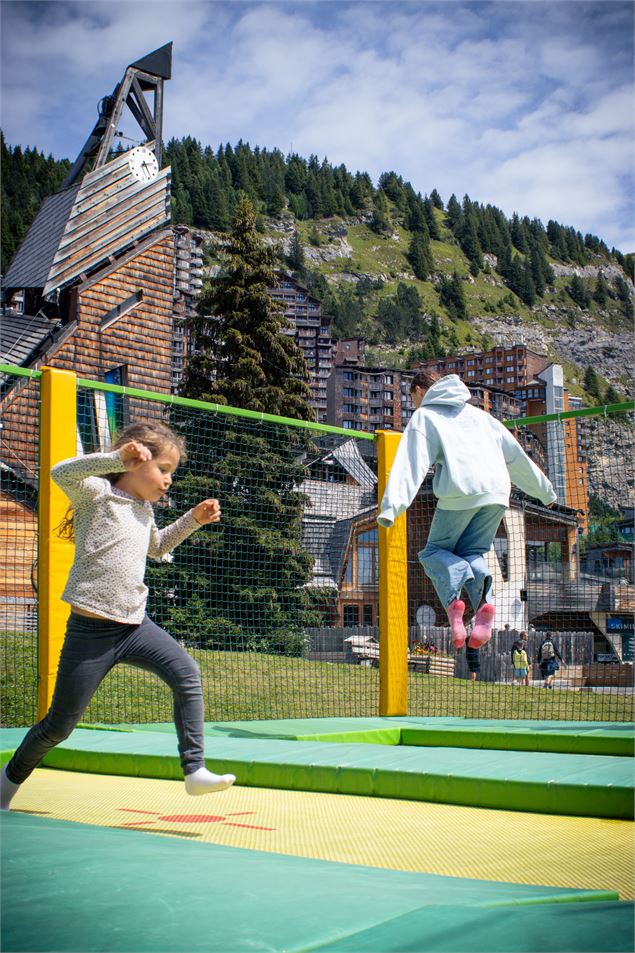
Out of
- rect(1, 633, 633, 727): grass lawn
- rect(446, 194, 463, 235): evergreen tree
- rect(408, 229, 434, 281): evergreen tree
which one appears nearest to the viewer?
rect(1, 633, 633, 727): grass lawn

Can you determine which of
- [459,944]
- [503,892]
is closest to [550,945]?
[459,944]

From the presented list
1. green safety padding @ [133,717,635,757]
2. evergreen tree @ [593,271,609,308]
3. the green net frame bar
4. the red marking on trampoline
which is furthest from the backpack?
evergreen tree @ [593,271,609,308]

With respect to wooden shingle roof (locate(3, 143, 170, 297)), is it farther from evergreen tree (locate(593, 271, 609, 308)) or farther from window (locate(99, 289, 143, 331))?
evergreen tree (locate(593, 271, 609, 308))

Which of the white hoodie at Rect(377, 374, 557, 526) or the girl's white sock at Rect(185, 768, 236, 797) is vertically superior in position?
the white hoodie at Rect(377, 374, 557, 526)

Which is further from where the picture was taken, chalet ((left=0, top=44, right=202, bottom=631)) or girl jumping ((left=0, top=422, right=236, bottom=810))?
chalet ((left=0, top=44, right=202, bottom=631))

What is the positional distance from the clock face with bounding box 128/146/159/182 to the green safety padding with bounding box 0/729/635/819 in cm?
2376

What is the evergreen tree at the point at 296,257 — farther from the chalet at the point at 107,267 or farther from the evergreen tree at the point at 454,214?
the chalet at the point at 107,267

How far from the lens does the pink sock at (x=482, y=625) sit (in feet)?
14.1

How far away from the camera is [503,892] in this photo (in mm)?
1738

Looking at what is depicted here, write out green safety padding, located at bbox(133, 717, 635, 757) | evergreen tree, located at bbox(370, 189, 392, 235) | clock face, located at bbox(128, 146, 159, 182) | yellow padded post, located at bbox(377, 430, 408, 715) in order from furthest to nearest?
evergreen tree, located at bbox(370, 189, 392, 235) → clock face, located at bbox(128, 146, 159, 182) → yellow padded post, located at bbox(377, 430, 408, 715) → green safety padding, located at bbox(133, 717, 635, 757)

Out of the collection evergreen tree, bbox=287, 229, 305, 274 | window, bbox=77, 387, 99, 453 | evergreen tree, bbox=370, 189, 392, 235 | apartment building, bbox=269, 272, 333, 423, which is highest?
evergreen tree, bbox=370, 189, 392, 235

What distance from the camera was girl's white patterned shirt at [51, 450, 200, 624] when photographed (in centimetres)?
284

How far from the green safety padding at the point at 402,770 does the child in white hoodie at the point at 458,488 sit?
68 centimetres

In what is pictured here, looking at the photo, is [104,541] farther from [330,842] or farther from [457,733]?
[457,733]
